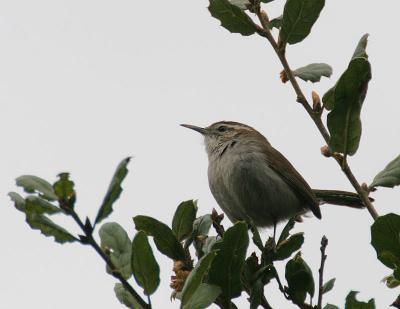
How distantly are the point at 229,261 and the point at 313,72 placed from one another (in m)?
1.20

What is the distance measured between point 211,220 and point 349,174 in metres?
0.79

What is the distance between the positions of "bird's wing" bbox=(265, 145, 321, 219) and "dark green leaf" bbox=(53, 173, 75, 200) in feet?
15.9

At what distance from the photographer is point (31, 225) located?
2229 mm

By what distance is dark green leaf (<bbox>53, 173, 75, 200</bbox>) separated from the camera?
206cm

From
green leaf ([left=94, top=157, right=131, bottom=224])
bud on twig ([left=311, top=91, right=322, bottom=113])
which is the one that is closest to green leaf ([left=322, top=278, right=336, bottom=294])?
bud on twig ([left=311, top=91, right=322, bottom=113])

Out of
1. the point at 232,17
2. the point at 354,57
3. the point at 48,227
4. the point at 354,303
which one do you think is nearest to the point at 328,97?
the point at 354,57

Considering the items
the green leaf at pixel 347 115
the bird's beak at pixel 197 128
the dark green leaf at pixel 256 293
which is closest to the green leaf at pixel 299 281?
the dark green leaf at pixel 256 293

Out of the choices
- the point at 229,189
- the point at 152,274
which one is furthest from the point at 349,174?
the point at 229,189

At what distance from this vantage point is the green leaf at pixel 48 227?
217 centimetres

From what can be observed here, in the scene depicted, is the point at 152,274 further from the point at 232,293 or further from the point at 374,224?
the point at 374,224

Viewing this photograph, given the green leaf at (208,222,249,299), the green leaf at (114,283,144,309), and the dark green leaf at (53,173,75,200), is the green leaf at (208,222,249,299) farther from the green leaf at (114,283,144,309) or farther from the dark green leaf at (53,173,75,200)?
the dark green leaf at (53,173,75,200)

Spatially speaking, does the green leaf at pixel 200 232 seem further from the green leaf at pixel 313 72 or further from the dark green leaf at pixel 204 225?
the green leaf at pixel 313 72

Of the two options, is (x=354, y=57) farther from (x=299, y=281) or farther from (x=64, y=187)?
(x=64, y=187)

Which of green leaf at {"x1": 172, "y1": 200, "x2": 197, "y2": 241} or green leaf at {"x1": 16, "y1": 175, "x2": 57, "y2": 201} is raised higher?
green leaf at {"x1": 16, "y1": 175, "x2": 57, "y2": 201}
